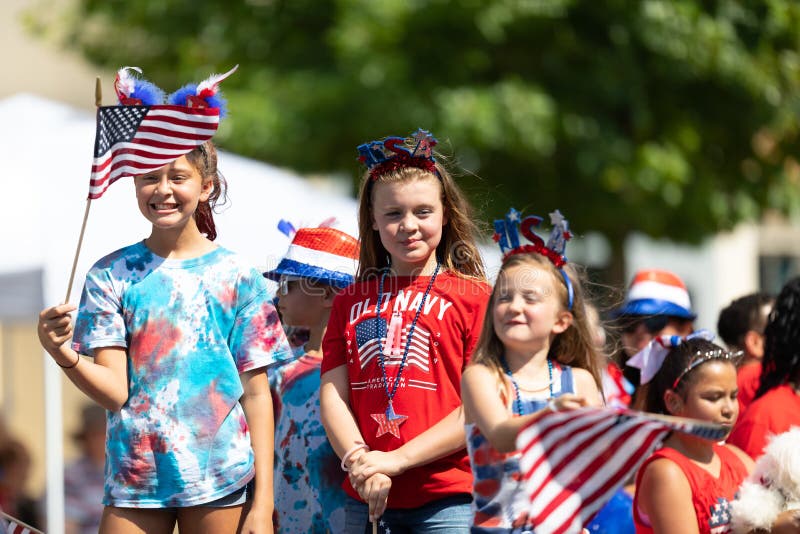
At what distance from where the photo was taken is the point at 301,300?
4.88m

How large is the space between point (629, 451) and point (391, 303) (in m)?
1.17

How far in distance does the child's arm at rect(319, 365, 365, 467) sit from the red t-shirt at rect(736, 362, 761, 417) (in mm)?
2387

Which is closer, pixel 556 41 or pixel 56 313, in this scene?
pixel 56 313

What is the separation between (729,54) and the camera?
440 inches

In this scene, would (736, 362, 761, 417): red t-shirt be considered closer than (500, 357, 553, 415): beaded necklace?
No

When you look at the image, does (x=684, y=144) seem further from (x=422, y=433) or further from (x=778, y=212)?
(x=422, y=433)

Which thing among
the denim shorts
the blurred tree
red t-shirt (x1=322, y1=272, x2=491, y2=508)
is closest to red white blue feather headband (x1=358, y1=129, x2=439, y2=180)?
red t-shirt (x1=322, y1=272, x2=491, y2=508)

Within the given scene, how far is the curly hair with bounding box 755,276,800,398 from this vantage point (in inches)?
189

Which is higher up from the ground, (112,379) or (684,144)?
(684,144)

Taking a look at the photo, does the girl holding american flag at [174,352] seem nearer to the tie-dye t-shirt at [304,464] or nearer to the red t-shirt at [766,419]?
the tie-dye t-shirt at [304,464]

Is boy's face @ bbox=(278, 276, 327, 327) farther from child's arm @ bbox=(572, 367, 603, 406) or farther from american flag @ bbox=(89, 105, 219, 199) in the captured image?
child's arm @ bbox=(572, 367, 603, 406)

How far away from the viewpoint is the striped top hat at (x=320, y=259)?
15.9 ft

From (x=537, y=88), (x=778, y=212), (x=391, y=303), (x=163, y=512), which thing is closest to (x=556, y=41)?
(x=537, y=88)

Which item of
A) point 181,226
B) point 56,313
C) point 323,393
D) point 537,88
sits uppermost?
point 537,88
